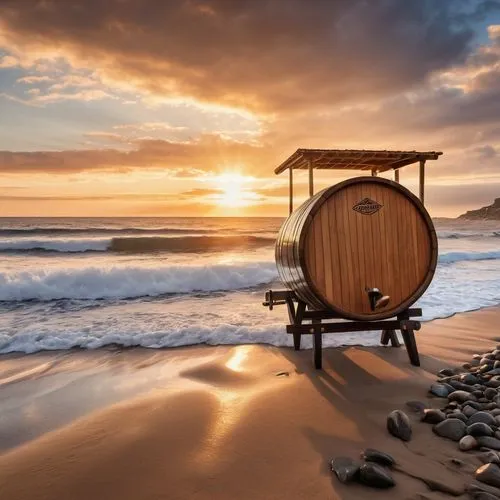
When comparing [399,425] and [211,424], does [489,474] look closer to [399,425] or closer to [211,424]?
[399,425]

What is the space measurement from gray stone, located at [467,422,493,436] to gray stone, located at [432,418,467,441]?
81mm

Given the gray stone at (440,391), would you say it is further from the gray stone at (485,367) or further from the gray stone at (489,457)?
the gray stone at (489,457)

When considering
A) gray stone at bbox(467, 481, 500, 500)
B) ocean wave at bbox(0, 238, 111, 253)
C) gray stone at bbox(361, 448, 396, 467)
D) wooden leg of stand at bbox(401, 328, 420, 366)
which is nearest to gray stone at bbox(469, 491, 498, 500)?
gray stone at bbox(467, 481, 500, 500)

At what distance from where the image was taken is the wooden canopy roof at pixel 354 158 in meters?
6.74

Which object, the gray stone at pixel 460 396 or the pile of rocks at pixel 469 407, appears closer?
the pile of rocks at pixel 469 407

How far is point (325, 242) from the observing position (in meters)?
5.81

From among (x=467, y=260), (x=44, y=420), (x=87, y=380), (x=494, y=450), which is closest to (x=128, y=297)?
(x=87, y=380)

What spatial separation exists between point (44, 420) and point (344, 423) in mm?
3471

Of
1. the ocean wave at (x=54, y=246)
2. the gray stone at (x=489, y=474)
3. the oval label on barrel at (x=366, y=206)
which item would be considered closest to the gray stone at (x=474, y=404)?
the gray stone at (x=489, y=474)

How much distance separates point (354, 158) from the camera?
7199mm

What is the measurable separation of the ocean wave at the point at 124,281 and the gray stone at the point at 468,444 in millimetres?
11902

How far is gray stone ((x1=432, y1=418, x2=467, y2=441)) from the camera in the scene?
13.6 ft

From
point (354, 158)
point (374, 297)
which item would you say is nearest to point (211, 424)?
point (374, 297)

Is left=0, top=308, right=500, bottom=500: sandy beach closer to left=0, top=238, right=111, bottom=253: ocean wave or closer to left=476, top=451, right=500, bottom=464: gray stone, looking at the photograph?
left=476, top=451, right=500, bottom=464: gray stone
